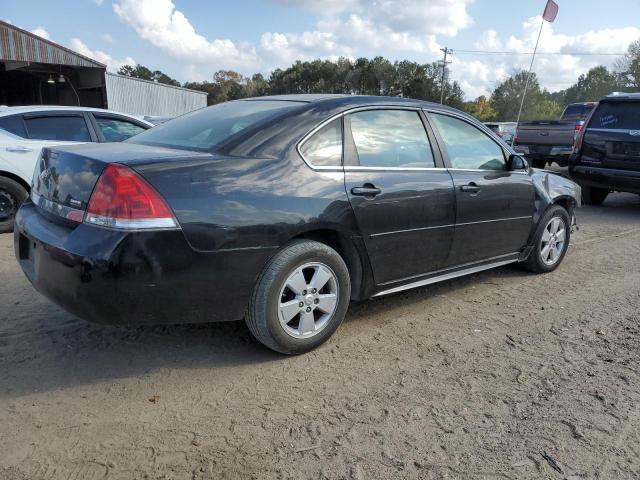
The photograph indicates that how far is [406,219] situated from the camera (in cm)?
352

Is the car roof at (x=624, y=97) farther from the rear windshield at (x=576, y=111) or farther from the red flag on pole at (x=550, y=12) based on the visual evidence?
the rear windshield at (x=576, y=111)

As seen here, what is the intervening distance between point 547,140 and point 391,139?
37.1ft

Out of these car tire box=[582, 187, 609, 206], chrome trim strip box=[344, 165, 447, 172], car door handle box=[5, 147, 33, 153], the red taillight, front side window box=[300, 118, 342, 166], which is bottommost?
car tire box=[582, 187, 609, 206]

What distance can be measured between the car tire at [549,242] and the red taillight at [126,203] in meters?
3.49

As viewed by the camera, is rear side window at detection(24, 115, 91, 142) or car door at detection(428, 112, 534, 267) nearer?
car door at detection(428, 112, 534, 267)

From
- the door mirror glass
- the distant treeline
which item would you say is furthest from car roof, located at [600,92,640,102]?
the distant treeline

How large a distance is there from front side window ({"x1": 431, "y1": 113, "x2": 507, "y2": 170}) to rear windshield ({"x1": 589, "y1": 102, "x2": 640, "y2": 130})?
5.20 meters

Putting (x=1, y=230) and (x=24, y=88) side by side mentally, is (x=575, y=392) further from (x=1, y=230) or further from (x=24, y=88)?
(x=24, y=88)

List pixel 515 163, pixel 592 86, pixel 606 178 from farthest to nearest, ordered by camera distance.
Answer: pixel 592 86 < pixel 606 178 < pixel 515 163

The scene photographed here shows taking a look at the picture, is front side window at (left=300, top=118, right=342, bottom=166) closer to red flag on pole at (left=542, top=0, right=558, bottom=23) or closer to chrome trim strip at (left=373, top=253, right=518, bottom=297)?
chrome trim strip at (left=373, top=253, right=518, bottom=297)

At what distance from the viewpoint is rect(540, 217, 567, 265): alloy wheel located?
489 centimetres

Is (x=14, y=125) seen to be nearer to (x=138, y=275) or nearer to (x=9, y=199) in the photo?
(x=9, y=199)

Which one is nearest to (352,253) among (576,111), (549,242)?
(549,242)

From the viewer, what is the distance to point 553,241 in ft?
16.4
